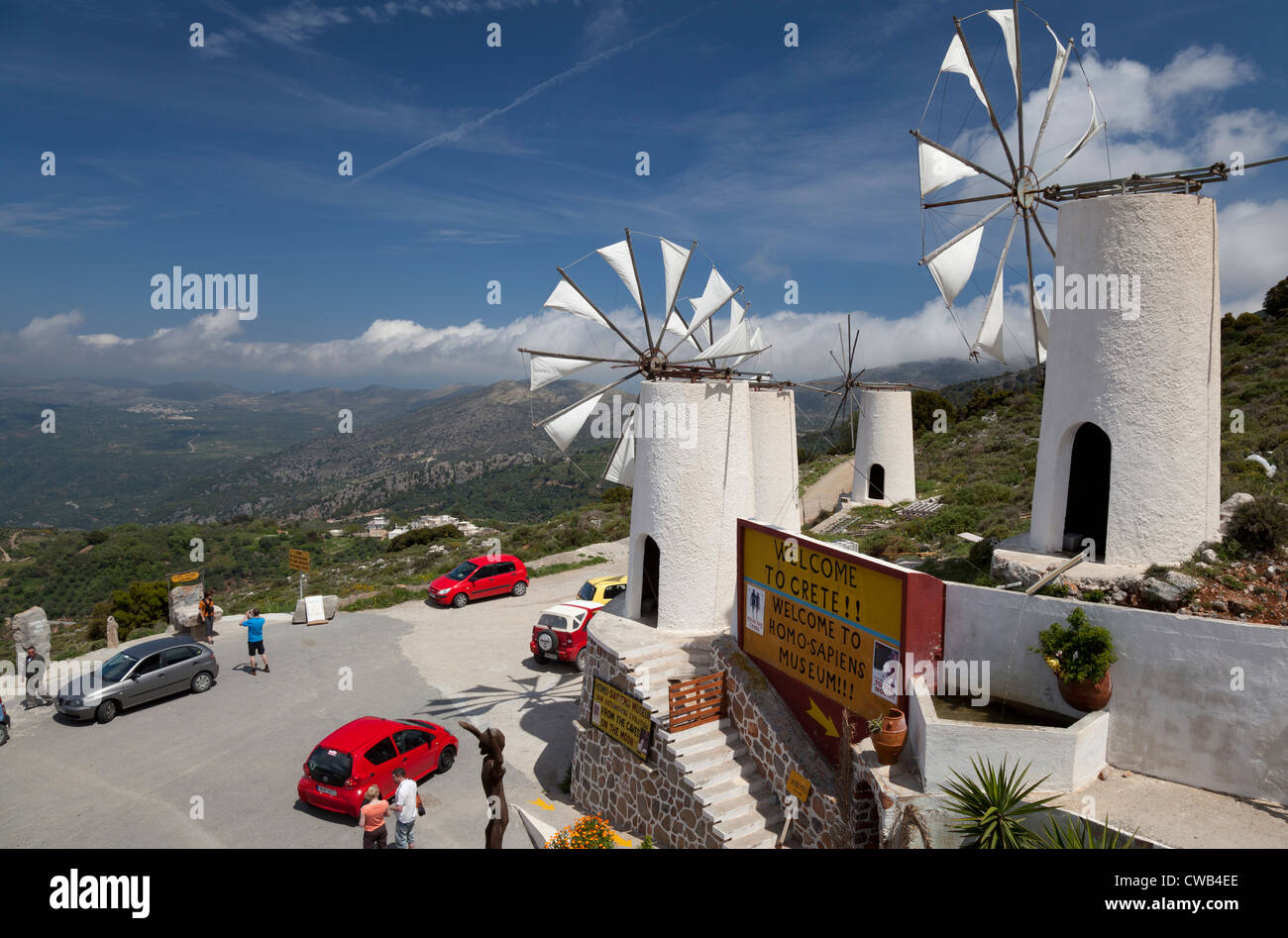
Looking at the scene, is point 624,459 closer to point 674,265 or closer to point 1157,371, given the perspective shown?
point 674,265

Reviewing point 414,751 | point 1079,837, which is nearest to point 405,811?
point 414,751

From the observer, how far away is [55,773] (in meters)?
13.4

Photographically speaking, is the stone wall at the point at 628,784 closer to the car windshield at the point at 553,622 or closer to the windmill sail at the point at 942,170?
the car windshield at the point at 553,622

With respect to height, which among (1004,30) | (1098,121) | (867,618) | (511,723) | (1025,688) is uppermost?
(1004,30)

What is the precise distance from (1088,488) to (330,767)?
13.2 m

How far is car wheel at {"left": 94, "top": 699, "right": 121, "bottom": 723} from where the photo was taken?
15391 millimetres

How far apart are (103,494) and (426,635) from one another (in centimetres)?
19295

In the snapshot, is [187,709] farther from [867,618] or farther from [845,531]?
[845,531]

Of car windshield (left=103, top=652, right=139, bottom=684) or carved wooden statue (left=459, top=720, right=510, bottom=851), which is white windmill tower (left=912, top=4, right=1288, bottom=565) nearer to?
carved wooden statue (left=459, top=720, right=510, bottom=851)

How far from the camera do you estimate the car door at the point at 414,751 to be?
494 inches

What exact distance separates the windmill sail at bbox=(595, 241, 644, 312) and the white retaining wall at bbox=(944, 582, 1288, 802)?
30.6ft

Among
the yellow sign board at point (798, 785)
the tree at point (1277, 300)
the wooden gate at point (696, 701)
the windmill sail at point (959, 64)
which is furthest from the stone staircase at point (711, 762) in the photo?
the tree at point (1277, 300)

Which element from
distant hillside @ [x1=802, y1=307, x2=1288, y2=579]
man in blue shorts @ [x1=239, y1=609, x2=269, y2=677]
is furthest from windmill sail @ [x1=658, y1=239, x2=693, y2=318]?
man in blue shorts @ [x1=239, y1=609, x2=269, y2=677]
